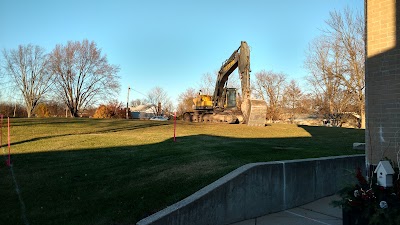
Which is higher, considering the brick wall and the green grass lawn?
the brick wall

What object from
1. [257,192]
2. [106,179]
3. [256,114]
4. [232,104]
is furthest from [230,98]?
[257,192]

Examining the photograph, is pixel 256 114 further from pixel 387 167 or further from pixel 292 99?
pixel 292 99

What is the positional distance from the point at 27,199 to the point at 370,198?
18.5 ft

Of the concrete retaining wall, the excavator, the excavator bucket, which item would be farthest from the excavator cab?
the concrete retaining wall

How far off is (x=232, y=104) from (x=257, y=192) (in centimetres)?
2409

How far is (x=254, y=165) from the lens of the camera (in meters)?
6.36

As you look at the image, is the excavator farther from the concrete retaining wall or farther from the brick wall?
the brick wall

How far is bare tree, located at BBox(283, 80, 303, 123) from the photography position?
2639 inches

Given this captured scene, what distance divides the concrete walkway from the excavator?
16.2m

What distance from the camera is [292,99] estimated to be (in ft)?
225

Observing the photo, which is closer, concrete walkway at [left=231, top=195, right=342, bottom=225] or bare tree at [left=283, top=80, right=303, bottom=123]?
concrete walkway at [left=231, top=195, right=342, bottom=225]

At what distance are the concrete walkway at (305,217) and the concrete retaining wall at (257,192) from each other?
157 millimetres

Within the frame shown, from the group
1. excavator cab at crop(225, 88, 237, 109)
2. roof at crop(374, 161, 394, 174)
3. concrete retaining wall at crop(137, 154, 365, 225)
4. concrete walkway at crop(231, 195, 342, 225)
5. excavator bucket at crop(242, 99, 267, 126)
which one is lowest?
concrete walkway at crop(231, 195, 342, 225)

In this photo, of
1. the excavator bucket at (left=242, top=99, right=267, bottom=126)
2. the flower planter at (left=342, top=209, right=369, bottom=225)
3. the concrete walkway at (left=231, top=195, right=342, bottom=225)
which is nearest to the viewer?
the flower planter at (left=342, top=209, right=369, bottom=225)
